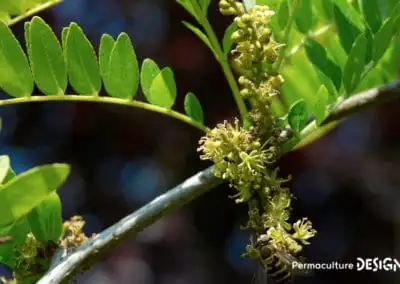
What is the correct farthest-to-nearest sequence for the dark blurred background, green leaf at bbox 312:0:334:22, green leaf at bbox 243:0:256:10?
the dark blurred background
green leaf at bbox 312:0:334:22
green leaf at bbox 243:0:256:10

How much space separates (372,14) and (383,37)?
0.04 meters

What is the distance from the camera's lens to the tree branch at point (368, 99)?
31.1 inches

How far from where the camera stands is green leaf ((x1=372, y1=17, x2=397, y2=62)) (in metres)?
0.86

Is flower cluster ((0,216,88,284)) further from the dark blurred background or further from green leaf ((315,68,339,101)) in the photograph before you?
the dark blurred background

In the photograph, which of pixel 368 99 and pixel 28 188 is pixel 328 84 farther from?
pixel 28 188

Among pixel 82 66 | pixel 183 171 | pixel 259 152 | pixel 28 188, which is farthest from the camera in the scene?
pixel 183 171

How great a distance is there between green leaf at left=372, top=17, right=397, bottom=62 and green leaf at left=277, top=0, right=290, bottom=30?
0.29 ft

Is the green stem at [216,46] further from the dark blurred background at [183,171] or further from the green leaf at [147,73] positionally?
the dark blurred background at [183,171]

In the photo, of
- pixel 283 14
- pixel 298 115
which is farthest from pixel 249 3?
pixel 298 115

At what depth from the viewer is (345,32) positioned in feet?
3.04

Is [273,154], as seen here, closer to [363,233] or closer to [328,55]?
[328,55]

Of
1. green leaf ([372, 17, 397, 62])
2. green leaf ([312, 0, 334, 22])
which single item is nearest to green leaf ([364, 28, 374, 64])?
green leaf ([372, 17, 397, 62])

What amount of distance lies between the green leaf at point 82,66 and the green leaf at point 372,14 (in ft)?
0.89

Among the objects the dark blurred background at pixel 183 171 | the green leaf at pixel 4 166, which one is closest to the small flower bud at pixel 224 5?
the green leaf at pixel 4 166
